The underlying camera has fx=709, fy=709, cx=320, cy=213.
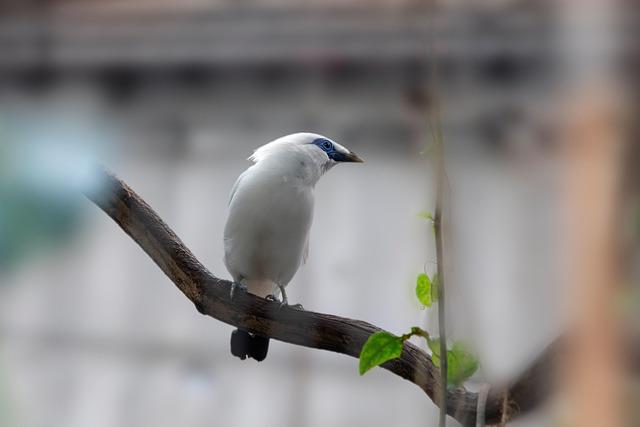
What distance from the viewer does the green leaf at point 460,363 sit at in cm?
58

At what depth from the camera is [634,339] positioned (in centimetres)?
44

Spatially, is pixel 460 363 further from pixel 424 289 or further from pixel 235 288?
pixel 235 288

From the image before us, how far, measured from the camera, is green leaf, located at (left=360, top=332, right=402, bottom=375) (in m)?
0.56

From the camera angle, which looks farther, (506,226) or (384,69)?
(384,69)

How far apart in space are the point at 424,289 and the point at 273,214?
227 millimetres

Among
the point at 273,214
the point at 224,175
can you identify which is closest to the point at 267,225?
the point at 273,214

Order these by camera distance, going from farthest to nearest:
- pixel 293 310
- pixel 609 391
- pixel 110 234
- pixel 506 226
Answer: pixel 110 234 < pixel 506 226 < pixel 293 310 < pixel 609 391

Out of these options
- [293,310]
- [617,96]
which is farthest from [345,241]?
[617,96]

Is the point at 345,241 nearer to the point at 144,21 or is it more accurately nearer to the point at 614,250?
the point at 144,21

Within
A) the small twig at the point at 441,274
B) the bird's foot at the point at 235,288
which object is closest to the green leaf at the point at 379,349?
the small twig at the point at 441,274

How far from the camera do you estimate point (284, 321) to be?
652 mm

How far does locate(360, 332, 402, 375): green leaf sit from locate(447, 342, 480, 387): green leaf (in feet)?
0.17

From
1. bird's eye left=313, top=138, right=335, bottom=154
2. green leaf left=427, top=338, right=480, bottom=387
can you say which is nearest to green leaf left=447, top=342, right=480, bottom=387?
green leaf left=427, top=338, right=480, bottom=387

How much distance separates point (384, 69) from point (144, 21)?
1.30 ft
